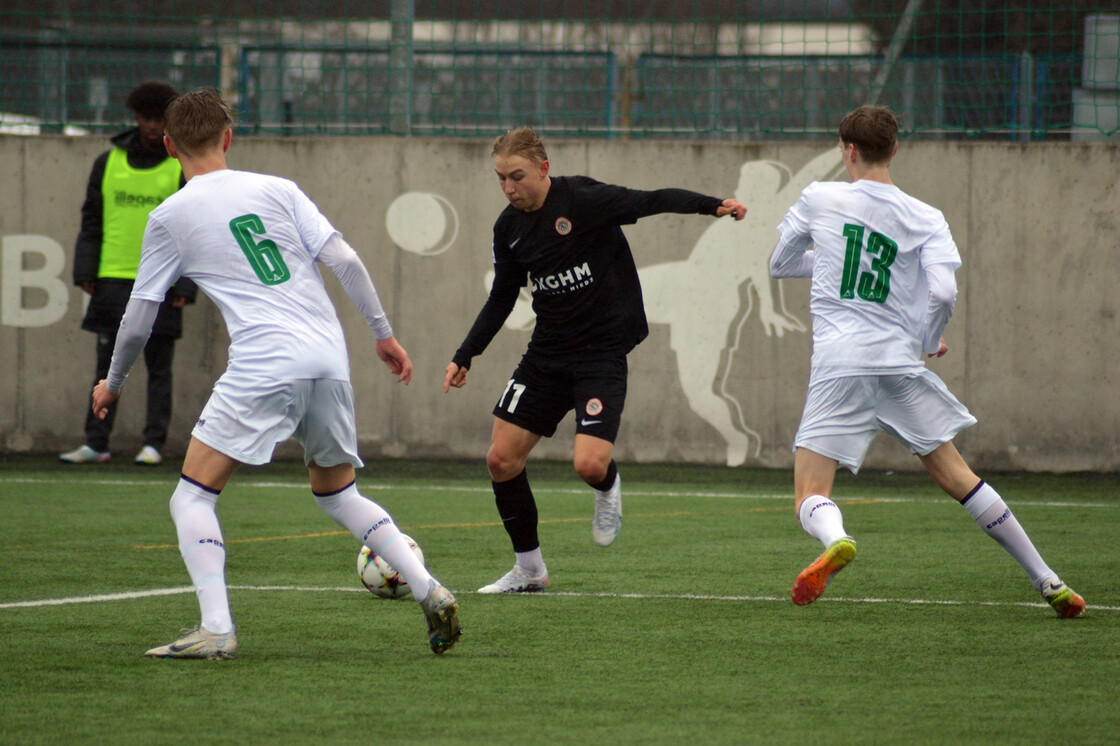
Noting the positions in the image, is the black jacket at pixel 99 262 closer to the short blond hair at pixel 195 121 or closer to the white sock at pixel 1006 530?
the short blond hair at pixel 195 121

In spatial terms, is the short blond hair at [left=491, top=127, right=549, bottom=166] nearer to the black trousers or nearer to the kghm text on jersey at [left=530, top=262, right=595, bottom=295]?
the kghm text on jersey at [left=530, top=262, right=595, bottom=295]

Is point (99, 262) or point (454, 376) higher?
point (99, 262)

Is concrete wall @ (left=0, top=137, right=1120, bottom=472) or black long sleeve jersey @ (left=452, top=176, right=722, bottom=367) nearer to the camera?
black long sleeve jersey @ (left=452, top=176, right=722, bottom=367)

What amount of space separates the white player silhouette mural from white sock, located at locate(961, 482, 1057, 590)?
5823mm

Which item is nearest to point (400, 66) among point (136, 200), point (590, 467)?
A: point (136, 200)

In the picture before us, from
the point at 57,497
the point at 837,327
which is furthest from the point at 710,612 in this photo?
the point at 57,497

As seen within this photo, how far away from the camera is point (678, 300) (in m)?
11.5

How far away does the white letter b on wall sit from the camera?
38.8 feet

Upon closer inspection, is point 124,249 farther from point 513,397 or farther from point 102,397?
point 102,397

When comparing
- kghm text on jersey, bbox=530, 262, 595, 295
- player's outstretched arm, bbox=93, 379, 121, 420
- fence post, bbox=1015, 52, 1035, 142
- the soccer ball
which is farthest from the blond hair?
fence post, bbox=1015, 52, 1035, 142

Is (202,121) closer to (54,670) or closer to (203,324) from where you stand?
(54,670)

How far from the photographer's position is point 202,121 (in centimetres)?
481

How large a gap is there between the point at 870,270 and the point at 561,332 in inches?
56.9

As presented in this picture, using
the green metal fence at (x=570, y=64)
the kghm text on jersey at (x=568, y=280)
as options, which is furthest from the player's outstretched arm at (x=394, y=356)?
the green metal fence at (x=570, y=64)
